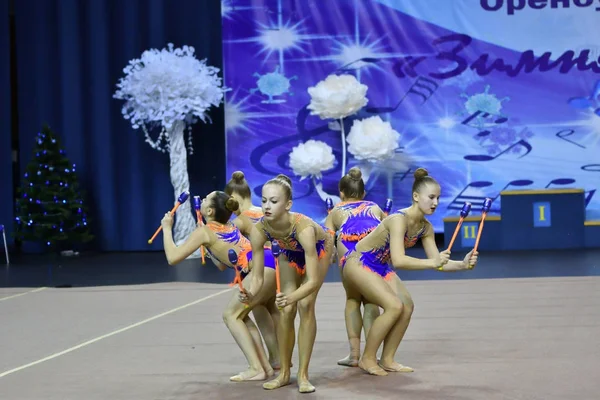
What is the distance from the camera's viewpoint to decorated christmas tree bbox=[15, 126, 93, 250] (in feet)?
46.1

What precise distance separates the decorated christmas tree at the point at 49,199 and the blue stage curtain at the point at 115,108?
2.74ft

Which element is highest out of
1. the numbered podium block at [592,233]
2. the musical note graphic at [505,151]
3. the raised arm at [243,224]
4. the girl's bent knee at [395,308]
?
the musical note graphic at [505,151]

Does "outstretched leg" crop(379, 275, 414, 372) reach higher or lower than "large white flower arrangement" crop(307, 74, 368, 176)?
lower

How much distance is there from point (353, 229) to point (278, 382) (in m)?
1.21

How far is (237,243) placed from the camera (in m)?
5.26

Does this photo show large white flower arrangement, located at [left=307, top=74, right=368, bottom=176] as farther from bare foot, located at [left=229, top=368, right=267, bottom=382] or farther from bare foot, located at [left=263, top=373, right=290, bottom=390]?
bare foot, located at [left=263, top=373, right=290, bottom=390]

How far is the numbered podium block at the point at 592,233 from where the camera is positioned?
1330 centimetres

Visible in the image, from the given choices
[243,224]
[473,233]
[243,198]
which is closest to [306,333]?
[243,224]

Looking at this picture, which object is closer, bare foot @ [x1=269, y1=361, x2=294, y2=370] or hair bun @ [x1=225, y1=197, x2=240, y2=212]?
hair bun @ [x1=225, y1=197, x2=240, y2=212]

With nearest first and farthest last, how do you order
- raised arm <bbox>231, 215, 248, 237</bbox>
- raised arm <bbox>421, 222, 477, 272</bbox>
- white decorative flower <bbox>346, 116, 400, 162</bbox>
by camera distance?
raised arm <bbox>421, 222, 477, 272</bbox> < raised arm <bbox>231, 215, 248, 237</bbox> < white decorative flower <bbox>346, 116, 400, 162</bbox>

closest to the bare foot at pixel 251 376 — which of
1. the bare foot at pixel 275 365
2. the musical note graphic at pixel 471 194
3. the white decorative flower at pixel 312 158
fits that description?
the bare foot at pixel 275 365

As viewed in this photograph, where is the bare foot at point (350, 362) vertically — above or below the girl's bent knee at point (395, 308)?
below

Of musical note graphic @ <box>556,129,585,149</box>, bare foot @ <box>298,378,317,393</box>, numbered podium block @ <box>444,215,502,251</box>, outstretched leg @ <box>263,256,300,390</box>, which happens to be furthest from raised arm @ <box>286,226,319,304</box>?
musical note graphic @ <box>556,129,585,149</box>

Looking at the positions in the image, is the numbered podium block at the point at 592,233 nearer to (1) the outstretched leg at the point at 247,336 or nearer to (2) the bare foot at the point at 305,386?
(1) the outstretched leg at the point at 247,336
